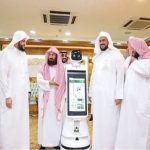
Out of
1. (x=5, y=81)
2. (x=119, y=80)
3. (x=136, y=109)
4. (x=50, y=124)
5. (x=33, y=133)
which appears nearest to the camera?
(x=136, y=109)

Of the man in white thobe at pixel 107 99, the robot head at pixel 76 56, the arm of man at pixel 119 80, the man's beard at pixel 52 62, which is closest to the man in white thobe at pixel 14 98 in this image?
the man's beard at pixel 52 62

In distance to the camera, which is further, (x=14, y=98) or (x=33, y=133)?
(x=33, y=133)

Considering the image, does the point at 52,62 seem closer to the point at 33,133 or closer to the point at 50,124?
the point at 50,124

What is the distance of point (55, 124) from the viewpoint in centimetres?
339

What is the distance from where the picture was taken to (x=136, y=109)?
277 cm

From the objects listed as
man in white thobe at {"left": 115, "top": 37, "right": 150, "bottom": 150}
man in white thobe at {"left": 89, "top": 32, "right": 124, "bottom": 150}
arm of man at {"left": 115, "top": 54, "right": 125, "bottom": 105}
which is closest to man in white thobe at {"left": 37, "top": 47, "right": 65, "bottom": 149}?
man in white thobe at {"left": 89, "top": 32, "right": 124, "bottom": 150}

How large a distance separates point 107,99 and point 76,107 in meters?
0.43

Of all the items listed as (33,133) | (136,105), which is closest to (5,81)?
(136,105)

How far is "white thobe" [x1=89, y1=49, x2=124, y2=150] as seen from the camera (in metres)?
3.02

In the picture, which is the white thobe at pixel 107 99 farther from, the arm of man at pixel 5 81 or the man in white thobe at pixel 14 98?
the arm of man at pixel 5 81

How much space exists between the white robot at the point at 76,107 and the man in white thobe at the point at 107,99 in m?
0.19

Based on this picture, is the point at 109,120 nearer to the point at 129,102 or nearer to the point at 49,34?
the point at 129,102

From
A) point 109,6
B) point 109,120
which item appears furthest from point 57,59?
point 109,6

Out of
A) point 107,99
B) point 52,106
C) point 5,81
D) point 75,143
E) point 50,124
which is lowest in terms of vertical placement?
point 75,143
